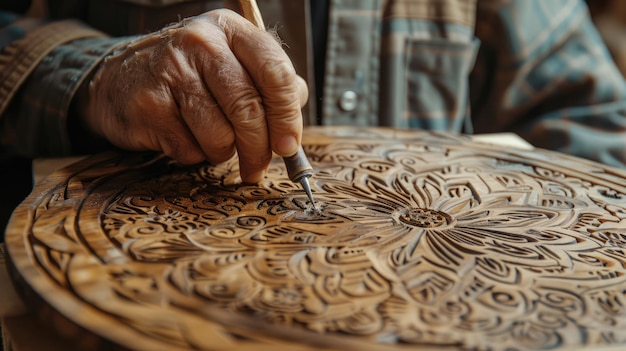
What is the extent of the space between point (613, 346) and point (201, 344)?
357mm

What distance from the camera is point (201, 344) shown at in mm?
517

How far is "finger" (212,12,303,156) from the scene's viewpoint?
865mm

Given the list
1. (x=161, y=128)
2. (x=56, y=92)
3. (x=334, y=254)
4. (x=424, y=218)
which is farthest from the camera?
(x=56, y=92)

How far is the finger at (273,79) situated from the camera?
0.87 m

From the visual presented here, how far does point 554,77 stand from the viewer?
5.63 feet

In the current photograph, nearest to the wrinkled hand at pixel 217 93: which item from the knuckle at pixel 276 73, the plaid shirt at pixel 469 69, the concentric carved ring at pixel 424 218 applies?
the knuckle at pixel 276 73

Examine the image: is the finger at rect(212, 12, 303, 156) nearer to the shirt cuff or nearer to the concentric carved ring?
the concentric carved ring

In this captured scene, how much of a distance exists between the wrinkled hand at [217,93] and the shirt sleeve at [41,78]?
249 millimetres

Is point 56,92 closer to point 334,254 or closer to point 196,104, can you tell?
point 196,104

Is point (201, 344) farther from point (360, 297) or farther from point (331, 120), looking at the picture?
point (331, 120)

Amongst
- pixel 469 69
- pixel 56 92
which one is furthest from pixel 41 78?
pixel 469 69

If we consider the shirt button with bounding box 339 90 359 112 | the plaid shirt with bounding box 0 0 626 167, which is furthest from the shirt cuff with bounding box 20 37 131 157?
the shirt button with bounding box 339 90 359 112

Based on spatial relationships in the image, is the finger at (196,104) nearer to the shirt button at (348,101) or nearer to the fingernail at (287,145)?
the fingernail at (287,145)

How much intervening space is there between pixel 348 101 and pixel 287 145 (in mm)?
666
